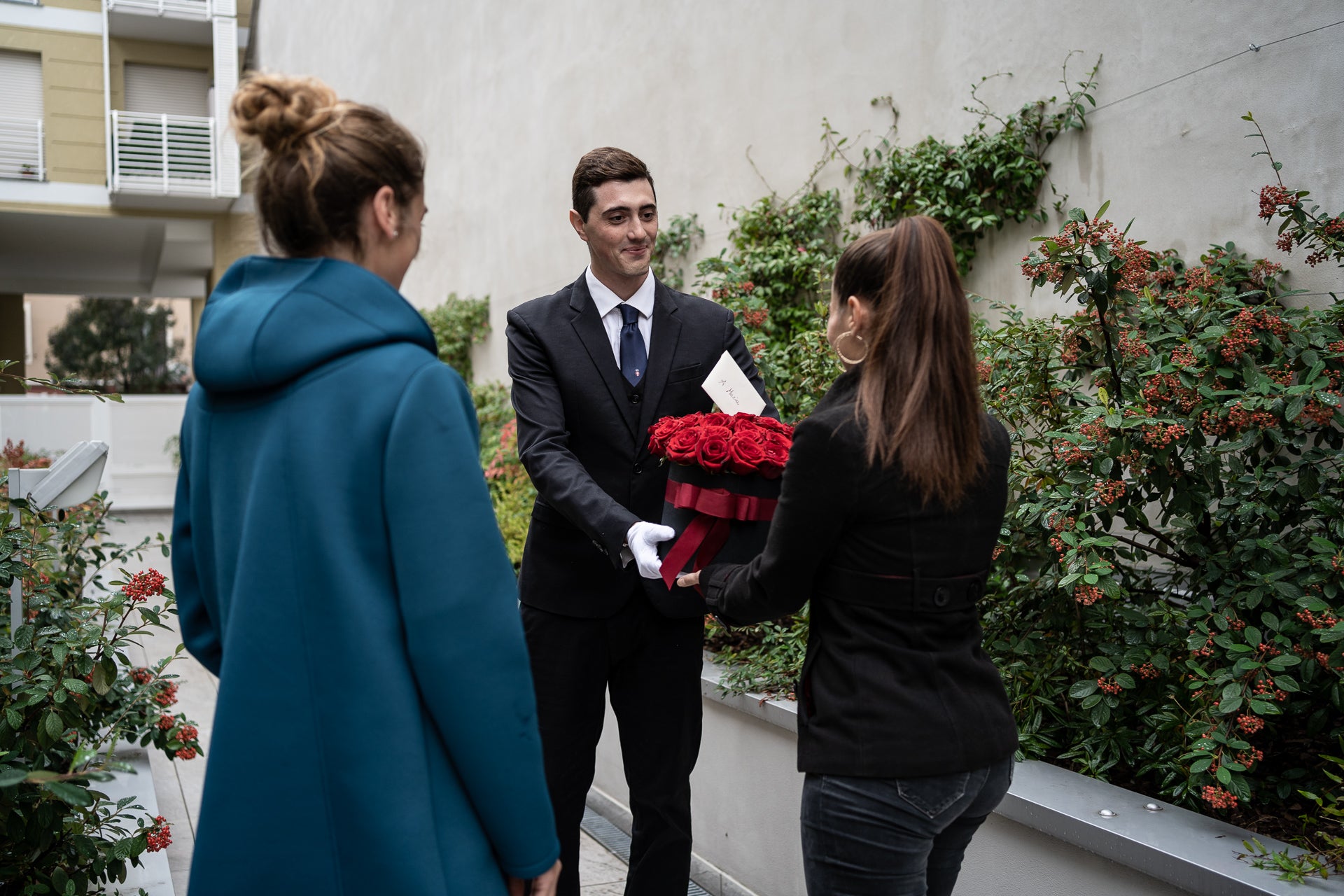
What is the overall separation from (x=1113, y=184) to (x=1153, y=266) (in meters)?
0.58

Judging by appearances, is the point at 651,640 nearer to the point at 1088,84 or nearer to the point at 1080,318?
the point at 1080,318

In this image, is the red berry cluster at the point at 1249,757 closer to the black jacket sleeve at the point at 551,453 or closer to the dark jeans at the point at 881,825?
the dark jeans at the point at 881,825

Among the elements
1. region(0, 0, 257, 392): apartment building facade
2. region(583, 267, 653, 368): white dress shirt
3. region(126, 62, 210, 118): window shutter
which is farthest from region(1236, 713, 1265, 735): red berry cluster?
region(126, 62, 210, 118): window shutter

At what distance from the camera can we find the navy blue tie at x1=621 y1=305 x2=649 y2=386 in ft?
8.89

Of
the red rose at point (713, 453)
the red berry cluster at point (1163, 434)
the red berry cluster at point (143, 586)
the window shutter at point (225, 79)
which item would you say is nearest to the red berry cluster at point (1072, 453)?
the red berry cluster at point (1163, 434)

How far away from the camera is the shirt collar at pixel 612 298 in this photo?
2.75 metres

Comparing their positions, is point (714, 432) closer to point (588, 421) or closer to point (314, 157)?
point (588, 421)

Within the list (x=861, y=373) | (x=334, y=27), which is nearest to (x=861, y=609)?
(x=861, y=373)

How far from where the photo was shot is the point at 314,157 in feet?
4.52

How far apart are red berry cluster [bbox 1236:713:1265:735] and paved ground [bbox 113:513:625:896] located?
2052 mm

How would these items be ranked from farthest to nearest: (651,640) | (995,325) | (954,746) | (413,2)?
(413,2) → (995,325) → (651,640) → (954,746)

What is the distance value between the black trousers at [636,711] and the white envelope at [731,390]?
1.87 ft

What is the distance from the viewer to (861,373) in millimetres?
1751

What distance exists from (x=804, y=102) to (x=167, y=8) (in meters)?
16.7
